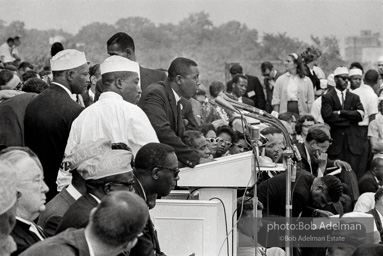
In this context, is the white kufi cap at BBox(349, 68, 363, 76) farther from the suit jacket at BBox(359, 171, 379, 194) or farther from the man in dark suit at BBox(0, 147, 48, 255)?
the man in dark suit at BBox(0, 147, 48, 255)

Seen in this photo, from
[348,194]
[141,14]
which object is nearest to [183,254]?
[348,194]

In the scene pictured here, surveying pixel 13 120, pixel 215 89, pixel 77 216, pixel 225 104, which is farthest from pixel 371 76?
pixel 77 216

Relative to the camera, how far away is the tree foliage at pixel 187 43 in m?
14.7

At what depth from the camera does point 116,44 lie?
7.76 meters

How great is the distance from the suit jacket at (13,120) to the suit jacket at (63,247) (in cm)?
371

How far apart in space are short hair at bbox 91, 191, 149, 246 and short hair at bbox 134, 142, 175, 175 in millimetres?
1850

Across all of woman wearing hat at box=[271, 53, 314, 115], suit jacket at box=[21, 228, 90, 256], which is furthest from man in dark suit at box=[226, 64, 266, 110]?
suit jacket at box=[21, 228, 90, 256]

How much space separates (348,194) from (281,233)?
8.18ft

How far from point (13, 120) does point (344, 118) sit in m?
6.93

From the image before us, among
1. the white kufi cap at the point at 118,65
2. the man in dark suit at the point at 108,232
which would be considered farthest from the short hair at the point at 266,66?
the man in dark suit at the point at 108,232

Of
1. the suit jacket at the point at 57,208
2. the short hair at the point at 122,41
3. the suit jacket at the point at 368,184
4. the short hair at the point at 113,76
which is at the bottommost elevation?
the suit jacket at the point at 368,184

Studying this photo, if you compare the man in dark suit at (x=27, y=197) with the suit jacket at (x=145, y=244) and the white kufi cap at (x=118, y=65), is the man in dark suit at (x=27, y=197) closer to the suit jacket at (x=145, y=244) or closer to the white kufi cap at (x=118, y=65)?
the suit jacket at (x=145, y=244)

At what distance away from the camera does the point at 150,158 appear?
5852 mm

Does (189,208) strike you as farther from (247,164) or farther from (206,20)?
(206,20)
